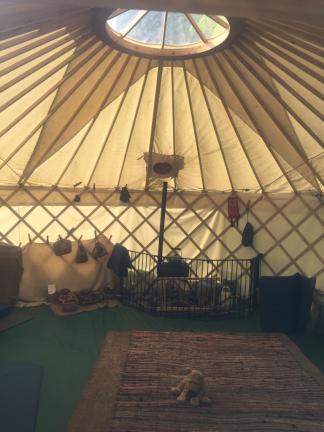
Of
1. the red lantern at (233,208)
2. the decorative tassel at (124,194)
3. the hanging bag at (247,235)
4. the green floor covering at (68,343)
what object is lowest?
the green floor covering at (68,343)

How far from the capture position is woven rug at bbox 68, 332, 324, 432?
201cm

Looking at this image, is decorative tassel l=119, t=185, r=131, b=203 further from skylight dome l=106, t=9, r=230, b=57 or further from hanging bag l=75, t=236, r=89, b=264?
skylight dome l=106, t=9, r=230, b=57

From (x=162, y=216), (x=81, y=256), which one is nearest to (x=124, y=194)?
(x=162, y=216)

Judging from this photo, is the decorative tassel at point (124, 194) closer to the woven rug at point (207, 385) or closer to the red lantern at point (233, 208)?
the red lantern at point (233, 208)

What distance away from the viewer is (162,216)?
176 inches

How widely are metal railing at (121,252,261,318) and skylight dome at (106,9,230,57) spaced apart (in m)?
2.61

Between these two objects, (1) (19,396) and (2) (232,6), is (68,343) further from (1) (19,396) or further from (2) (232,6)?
(2) (232,6)

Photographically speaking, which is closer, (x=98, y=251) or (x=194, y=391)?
(x=194, y=391)

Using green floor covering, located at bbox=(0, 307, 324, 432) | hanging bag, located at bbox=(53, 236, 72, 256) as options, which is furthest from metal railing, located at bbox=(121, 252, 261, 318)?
hanging bag, located at bbox=(53, 236, 72, 256)

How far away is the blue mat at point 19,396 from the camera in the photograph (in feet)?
7.85

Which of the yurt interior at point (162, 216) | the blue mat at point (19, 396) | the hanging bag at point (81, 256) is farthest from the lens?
the hanging bag at point (81, 256)

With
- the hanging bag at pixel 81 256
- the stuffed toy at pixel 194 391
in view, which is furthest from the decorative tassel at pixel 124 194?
the stuffed toy at pixel 194 391

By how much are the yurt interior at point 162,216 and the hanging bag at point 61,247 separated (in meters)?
0.03

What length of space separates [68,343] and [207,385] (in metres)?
1.68
